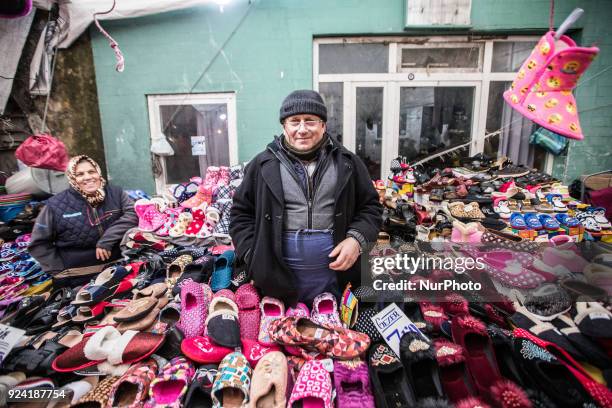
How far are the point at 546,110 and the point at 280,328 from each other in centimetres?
215

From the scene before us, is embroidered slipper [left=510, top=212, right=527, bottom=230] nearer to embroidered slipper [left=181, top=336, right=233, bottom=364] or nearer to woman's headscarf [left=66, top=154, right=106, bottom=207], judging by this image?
embroidered slipper [left=181, top=336, right=233, bottom=364]

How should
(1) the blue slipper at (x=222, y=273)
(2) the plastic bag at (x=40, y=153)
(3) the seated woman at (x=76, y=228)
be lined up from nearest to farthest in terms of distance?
1. (1) the blue slipper at (x=222, y=273)
2. (3) the seated woman at (x=76, y=228)
3. (2) the plastic bag at (x=40, y=153)

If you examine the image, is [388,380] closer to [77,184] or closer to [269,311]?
[269,311]

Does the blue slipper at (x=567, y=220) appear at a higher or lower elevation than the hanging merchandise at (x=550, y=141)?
lower

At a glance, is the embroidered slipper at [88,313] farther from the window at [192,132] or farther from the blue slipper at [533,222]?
the blue slipper at [533,222]

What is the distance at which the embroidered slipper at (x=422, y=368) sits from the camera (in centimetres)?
123

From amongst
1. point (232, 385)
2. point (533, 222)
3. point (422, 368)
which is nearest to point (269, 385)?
point (232, 385)

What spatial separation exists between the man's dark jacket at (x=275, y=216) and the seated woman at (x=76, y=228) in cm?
172

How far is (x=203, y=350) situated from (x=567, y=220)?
4.01 m

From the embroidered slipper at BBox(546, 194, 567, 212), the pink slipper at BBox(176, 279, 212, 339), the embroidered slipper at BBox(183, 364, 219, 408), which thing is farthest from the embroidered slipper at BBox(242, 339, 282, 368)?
Result: the embroidered slipper at BBox(546, 194, 567, 212)

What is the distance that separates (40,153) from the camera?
388 centimetres

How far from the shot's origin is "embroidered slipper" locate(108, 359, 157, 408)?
1205 millimetres

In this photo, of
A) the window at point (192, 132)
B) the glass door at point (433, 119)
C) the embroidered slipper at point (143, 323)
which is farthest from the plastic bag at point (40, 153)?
the glass door at point (433, 119)

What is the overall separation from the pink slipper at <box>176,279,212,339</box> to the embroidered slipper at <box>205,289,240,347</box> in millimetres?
59
